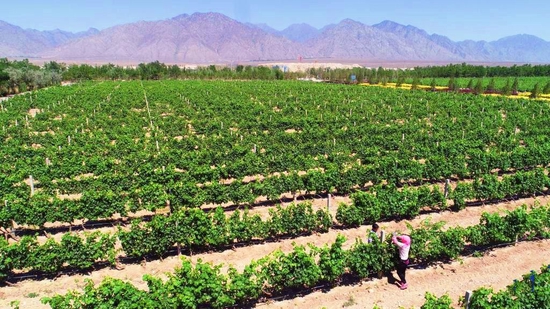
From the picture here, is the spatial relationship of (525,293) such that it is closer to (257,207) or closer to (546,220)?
(546,220)

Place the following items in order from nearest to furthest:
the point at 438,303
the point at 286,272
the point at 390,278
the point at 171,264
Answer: the point at 438,303 → the point at 286,272 → the point at 390,278 → the point at 171,264

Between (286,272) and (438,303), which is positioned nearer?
(438,303)

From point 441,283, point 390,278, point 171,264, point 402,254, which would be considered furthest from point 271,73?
point 402,254

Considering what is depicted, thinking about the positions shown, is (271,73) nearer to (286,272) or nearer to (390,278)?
(390,278)

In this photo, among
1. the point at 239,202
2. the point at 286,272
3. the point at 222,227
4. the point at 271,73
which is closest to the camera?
the point at 286,272

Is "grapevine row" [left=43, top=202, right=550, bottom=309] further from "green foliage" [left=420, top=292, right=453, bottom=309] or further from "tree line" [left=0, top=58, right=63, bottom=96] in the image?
"tree line" [left=0, top=58, right=63, bottom=96]

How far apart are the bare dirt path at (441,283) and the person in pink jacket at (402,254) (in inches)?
11.5

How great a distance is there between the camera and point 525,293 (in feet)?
29.7

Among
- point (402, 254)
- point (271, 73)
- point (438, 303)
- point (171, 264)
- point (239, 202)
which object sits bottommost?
point (171, 264)

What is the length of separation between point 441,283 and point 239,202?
8.56 meters

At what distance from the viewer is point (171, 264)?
40.8ft

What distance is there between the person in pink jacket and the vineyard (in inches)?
21.6

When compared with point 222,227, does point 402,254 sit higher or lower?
higher

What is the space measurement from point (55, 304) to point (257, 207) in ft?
29.8
